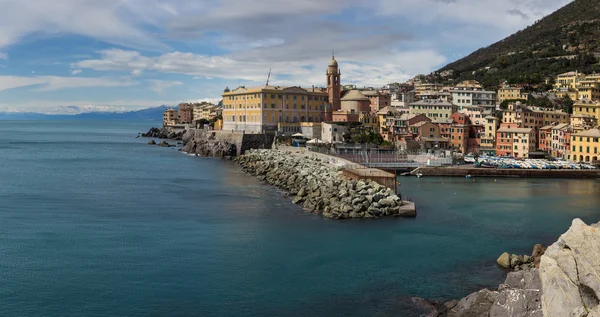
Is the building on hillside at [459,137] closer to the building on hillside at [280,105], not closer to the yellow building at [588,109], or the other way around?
the yellow building at [588,109]

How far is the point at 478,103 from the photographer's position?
68938 millimetres

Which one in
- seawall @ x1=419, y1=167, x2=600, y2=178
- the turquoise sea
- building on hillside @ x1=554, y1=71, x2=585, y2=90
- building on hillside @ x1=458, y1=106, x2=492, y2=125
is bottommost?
the turquoise sea

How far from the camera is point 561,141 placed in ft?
171

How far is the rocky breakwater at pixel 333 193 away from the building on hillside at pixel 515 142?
2303 centimetres

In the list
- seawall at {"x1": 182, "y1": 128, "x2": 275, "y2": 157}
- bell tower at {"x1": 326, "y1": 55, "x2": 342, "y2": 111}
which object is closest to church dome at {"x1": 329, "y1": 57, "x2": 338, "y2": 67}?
bell tower at {"x1": 326, "y1": 55, "x2": 342, "y2": 111}

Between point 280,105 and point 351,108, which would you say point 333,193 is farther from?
point 351,108

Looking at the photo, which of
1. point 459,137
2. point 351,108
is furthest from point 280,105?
point 459,137

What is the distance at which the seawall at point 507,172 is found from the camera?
44219mm

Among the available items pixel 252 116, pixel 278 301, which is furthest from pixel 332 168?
pixel 252 116

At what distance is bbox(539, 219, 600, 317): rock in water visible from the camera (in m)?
8.93

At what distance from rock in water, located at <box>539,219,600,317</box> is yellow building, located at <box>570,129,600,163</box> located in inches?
1722

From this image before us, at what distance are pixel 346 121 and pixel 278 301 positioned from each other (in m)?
47.5

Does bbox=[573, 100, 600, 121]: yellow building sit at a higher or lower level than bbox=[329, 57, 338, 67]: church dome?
lower

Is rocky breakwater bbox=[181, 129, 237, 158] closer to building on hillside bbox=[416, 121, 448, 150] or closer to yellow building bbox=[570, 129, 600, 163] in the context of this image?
building on hillside bbox=[416, 121, 448, 150]
